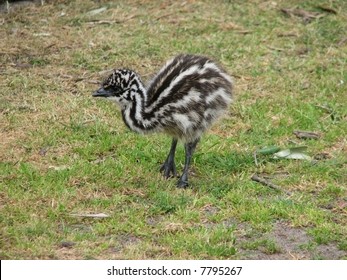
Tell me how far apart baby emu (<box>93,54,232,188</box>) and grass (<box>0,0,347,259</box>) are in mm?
495

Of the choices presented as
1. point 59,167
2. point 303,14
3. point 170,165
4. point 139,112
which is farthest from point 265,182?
point 303,14

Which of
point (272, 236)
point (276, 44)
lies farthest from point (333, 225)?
point (276, 44)

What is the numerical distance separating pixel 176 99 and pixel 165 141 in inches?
46.0

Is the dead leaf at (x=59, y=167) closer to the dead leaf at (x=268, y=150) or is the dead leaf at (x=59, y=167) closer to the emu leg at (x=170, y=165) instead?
the emu leg at (x=170, y=165)

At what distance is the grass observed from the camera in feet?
21.8

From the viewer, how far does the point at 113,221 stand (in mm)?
6836

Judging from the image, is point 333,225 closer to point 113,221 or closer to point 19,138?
point 113,221

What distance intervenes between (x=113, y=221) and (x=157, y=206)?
0.47m

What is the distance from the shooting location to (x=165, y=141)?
8641 millimetres

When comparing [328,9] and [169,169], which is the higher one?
[328,9]

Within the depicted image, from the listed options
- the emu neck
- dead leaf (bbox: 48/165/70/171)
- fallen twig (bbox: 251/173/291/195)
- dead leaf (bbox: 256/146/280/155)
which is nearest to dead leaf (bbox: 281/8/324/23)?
dead leaf (bbox: 256/146/280/155)

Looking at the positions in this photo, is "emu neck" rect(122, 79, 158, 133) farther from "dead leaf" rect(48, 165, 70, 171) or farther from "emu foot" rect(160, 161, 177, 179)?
"dead leaf" rect(48, 165, 70, 171)

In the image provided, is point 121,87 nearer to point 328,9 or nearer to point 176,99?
point 176,99

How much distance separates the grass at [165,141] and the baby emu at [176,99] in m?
0.50
